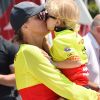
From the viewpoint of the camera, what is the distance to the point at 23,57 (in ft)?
7.69

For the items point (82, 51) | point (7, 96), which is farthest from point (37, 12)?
point (7, 96)

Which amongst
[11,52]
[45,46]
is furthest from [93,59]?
[45,46]

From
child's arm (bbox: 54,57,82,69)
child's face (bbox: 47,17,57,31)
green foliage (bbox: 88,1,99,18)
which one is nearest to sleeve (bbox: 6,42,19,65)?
child's face (bbox: 47,17,57,31)

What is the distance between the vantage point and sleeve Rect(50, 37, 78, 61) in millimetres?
2350

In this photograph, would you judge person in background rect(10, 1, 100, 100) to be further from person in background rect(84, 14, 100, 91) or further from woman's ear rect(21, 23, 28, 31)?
person in background rect(84, 14, 100, 91)

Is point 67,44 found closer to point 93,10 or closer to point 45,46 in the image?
point 45,46

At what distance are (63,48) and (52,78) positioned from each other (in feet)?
0.63

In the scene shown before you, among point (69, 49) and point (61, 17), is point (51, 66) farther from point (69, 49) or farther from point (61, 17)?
point (61, 17)

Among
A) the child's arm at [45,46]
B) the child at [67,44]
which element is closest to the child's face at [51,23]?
the child at [67,44]

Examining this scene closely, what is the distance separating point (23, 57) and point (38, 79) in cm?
15

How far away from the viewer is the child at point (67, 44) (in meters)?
2.35

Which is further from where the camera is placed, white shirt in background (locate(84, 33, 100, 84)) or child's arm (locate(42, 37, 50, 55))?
white shirt in background (locate(84, 33, 100, 84))

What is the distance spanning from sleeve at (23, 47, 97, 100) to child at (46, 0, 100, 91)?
0.08 m

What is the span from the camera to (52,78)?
Result: 7.47 feet
